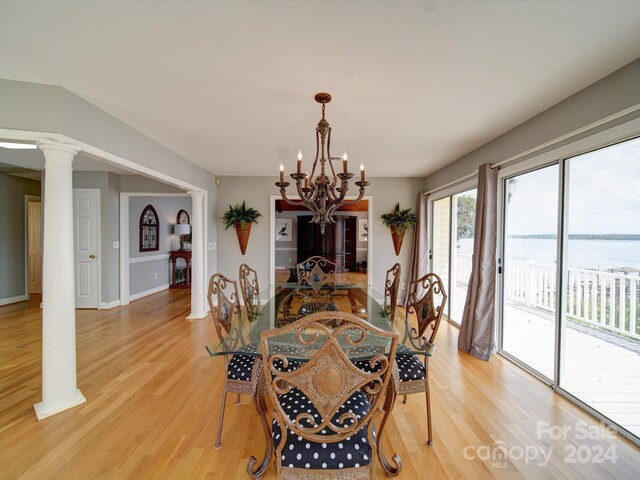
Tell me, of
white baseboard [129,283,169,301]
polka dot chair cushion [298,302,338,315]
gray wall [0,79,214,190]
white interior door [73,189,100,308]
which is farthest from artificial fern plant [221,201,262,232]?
polka dot chair cushion [298,302,338,315]

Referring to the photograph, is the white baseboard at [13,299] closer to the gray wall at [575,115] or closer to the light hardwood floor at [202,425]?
the light hardwood floor at [202,425]

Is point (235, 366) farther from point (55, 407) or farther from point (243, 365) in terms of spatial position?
point (55, 407)

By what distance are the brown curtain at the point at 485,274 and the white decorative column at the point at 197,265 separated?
3.83 meters

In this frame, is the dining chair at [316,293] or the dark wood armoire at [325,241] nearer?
the dining chair at [316,293]

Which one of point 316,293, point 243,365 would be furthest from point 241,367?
point 316,293

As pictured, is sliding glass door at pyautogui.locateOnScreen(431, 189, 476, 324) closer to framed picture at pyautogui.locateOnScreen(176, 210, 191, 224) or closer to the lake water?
the lake water

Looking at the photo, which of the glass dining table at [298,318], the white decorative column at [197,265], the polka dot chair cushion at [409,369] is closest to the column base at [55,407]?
the glass dining table at [298,318]

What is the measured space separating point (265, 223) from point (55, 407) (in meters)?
3.63

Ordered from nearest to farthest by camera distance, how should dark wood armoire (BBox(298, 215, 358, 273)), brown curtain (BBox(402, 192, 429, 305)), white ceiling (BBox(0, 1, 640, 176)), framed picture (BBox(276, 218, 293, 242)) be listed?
1. white ceiling (BBox(0, 1, 640, 176))
2. brown curtain (BBox(402, 192, 429, 305))
3. dark wood armoire (BBox(298, 215, 358, 273))
4. framed picture (BBox(276, 218, 293, 242))

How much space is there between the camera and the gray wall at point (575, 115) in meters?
1.75

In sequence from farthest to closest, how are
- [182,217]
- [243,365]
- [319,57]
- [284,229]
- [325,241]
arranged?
[284,229] < [325,241] < [182,217] < [243,365] < [319,57]

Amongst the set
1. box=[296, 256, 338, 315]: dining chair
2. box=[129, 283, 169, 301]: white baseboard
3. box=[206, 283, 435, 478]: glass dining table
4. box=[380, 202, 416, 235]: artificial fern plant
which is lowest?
box=[129, 283, 169, 301]: white baseboard

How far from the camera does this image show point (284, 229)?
9516mm

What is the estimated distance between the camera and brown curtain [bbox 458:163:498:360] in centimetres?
298
